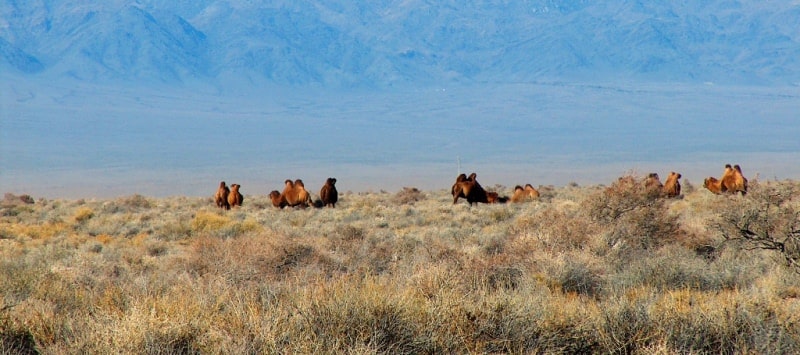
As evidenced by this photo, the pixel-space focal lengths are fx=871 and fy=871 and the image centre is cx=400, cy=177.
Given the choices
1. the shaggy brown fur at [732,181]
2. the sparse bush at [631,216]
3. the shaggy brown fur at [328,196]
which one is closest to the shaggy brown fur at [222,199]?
the shaggy brown fur at [328,196]

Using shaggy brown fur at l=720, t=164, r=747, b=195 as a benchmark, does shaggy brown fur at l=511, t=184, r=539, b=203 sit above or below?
below

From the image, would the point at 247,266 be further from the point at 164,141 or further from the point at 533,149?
the point at 164,141

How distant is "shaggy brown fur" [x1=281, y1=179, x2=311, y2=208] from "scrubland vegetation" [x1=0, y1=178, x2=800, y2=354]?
8.94 metres

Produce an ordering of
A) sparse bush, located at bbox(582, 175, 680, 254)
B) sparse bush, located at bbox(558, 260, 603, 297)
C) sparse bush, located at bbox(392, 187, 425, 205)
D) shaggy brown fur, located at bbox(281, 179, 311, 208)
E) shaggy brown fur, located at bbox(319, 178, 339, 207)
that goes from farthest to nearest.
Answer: sparse bush, located at bbox(392, 187, 425, 205) → shaggy brown fur, located at bbox(319, 178, 339, 207) → shaggy brown fur, located at bbox(281, 179, 311, 208) → sparse bush, located at bbox(582, 175, 680, 254) → sparse bush, located at bbox(558, 260, 603, 297)

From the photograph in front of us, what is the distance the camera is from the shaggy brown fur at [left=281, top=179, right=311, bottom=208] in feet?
85.1

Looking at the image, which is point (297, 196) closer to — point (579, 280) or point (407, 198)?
point (407, 198)

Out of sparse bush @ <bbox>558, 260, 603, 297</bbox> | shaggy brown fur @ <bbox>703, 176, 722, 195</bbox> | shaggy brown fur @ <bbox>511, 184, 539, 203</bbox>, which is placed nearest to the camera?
sparse bush @ <bbox>558, 260, 603, 297</bbox>

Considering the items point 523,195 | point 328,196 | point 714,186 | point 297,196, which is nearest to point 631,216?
point 714,186

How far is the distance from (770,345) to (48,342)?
5.30m

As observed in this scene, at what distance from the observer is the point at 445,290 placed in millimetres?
7039

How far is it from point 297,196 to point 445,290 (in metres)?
19.4

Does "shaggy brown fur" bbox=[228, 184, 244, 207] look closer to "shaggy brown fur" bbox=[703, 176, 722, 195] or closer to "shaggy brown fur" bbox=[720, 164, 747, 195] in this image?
"shaggy brown fur" bbox=[703, 176, 722, 195]

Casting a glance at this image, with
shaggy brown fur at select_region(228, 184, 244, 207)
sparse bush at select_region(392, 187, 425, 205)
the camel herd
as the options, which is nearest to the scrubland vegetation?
the camel herd

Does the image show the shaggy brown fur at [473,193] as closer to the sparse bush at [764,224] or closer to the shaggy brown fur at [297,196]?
the shaggy brown fur at [297,196]
